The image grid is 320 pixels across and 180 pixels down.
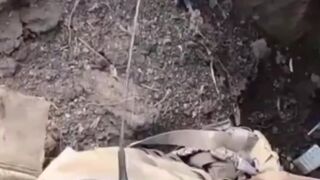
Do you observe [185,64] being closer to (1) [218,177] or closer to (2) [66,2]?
(2) [66,2]

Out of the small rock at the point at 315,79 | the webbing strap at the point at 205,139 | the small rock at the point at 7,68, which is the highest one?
the small rock at the point at 7,68

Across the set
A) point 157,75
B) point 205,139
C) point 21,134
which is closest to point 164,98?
point 157,75

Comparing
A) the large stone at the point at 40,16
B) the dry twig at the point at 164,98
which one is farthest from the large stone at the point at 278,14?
the large stone at the point at 40,16

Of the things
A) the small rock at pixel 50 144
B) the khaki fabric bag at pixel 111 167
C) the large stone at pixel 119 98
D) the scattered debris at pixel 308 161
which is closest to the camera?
the khaki fabric bag at pixel 111 167

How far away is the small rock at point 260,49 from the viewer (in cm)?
198

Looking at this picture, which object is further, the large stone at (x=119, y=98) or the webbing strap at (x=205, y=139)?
the large stone at (x=119, y=98)

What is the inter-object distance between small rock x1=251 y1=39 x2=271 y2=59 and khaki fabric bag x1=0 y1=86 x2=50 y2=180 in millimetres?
507

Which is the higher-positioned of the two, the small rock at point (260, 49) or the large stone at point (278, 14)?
the large stone at point (278, 14)

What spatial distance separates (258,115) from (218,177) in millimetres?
456

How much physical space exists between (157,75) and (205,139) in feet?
0.92

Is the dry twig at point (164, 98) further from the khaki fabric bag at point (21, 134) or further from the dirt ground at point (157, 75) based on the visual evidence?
the khaki fabric bag at point (21, 134)

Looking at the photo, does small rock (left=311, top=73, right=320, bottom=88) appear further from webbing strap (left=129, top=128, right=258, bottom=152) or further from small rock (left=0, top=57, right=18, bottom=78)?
small rock (left=0, top=57, right=18, bottom=78)

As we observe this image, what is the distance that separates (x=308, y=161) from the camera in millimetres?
1910

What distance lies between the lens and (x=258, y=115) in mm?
1974
